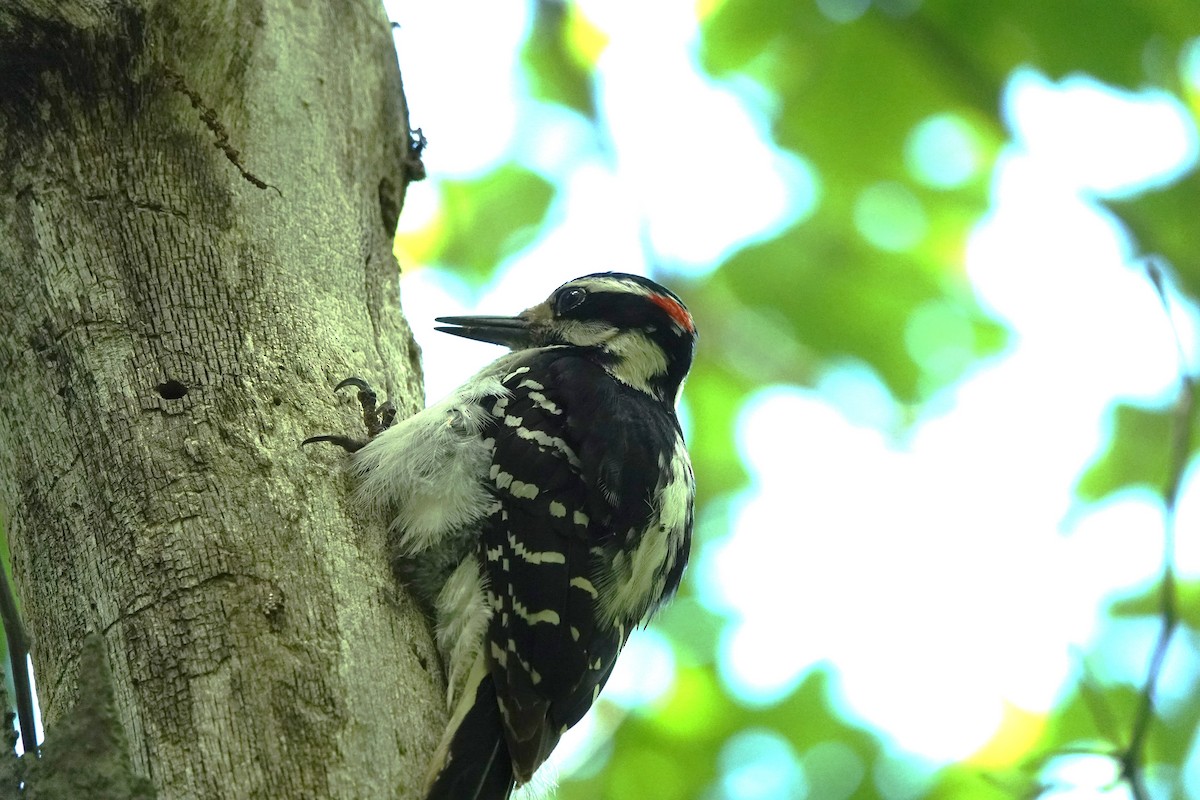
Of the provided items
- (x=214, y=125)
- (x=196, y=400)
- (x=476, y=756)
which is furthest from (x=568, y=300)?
(x=476, y=756)

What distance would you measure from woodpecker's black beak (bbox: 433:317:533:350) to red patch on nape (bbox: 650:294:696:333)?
0.42m

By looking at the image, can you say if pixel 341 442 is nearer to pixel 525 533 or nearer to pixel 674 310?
pixel 525 533

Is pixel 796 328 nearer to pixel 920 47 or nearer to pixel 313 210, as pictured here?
pixel 920 47

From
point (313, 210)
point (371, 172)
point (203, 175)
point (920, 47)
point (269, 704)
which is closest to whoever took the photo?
point (269, 704)

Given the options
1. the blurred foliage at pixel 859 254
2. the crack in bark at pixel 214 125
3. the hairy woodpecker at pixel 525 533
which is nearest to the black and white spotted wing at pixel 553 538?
the hairy woodpecker at pixel 525 533

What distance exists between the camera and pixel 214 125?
2.54 m

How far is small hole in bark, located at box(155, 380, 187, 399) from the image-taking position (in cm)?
220

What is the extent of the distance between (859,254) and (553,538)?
2.93 meters

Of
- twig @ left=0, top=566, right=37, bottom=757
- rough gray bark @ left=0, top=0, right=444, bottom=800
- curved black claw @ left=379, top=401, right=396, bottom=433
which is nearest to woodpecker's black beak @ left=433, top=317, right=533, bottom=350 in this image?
rough gray bark @ left=0, top=0, right=444, bottom=800

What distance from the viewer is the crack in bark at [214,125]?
8.14 ft

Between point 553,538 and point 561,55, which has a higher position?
point 561,55

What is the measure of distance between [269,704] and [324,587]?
0.28 m

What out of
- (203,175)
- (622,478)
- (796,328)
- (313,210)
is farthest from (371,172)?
(796,328)

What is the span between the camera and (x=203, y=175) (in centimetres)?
249
